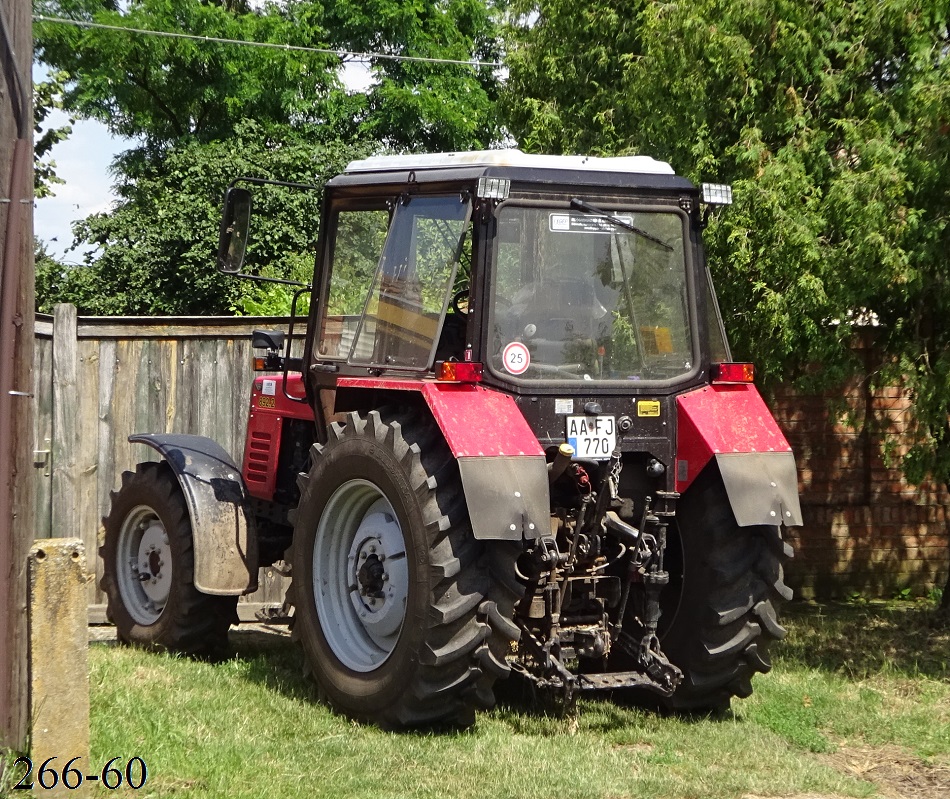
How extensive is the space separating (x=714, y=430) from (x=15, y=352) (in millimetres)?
3128

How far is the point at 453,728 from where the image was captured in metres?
5.79

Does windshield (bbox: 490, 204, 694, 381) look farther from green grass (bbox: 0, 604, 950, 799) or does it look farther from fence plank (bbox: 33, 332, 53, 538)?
fence plank (bbox: 33, 332, 53, 538)

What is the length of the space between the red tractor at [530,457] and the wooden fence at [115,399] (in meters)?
2.57

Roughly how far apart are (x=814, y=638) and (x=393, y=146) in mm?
15257

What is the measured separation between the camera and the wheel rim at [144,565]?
24.5 feet

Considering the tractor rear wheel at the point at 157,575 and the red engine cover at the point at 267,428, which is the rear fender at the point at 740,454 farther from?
the tractor rear wheel at the point at 157,575

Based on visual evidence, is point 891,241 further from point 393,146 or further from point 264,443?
point 393,146

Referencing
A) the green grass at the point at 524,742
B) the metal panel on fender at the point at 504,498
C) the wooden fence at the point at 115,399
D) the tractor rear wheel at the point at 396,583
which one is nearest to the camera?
the green grass at the point at 524,742

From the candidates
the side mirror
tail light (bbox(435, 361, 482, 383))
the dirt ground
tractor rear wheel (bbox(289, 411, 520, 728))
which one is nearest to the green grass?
the dirt ground

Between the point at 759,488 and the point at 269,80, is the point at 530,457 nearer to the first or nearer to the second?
the point at 759,488

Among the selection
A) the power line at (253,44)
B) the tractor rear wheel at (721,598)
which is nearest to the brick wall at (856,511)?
the tractor rear wheel at (721,598)

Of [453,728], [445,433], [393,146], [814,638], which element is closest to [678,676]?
[453,728]

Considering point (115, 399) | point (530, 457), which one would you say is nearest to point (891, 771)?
point (530, 457)

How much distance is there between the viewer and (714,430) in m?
5.99
